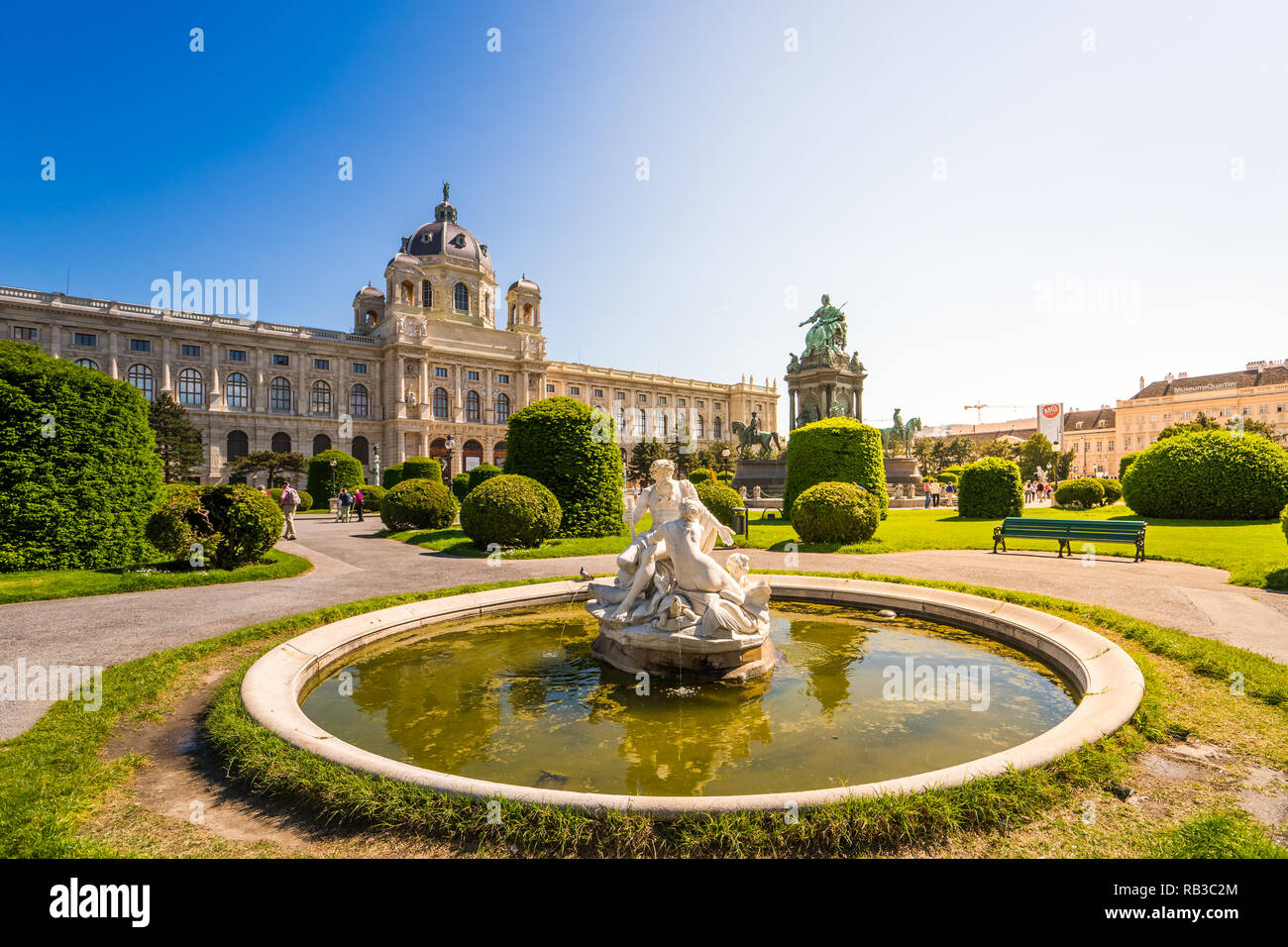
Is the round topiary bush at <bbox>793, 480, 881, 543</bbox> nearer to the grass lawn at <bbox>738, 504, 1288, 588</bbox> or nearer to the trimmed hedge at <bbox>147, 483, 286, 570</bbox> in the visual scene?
the grass lawn at <bbox>738, 504, 1288, 588</bbox>

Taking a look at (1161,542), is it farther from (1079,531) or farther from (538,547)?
(538,547)

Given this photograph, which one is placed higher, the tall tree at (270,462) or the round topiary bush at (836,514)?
the tall tree at (270,462)

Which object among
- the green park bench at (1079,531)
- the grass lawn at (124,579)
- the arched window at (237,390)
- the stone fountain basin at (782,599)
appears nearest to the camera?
the stone fountain basin at (782,599)

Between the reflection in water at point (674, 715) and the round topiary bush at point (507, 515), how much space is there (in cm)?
788

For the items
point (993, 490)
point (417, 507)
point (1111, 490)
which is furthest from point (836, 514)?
point (1111, 490)

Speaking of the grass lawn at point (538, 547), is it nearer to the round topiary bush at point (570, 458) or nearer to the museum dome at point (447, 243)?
the round topiary bush at point (570, 458)

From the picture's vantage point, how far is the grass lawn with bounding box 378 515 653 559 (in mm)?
14375

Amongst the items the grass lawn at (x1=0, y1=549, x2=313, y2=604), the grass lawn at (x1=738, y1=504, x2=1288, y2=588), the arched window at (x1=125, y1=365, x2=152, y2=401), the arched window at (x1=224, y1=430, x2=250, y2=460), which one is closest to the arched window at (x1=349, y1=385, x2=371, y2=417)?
the arched window at (x1=224, y1=430, x2=250, y2=460)

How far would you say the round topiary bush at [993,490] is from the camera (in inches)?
864

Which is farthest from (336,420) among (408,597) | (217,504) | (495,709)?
(495,709)

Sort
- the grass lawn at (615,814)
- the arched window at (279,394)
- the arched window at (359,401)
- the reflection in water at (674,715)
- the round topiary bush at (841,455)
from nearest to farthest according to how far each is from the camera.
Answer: the grass lawn at (615,814), the reflection in water at (674,715), the round topiary bush at (841,455), the arched window at (279,394), the arched window at (359,401)

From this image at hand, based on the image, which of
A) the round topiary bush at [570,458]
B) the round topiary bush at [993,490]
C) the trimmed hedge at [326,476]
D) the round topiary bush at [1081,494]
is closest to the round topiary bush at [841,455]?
the round topiary bush at [993,490]

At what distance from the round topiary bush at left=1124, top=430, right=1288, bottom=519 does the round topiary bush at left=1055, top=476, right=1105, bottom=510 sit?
5719 mm

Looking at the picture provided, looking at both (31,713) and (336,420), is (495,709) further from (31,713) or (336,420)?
(336,420)
